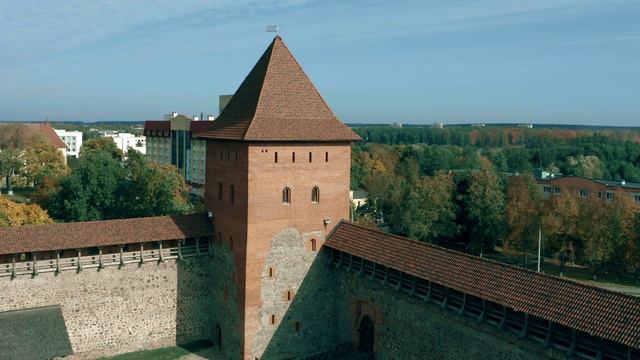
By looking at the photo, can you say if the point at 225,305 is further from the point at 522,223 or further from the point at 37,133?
the point at 37,133

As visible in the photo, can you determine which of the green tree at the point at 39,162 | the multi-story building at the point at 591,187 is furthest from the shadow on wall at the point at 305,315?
the multi-story building at the point at 591,187

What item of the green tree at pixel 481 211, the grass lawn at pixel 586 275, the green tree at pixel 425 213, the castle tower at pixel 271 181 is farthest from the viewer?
the green tree at pixel 481 211

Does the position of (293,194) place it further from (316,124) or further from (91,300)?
(91,300)

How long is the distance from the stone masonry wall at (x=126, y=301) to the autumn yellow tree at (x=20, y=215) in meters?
13.3

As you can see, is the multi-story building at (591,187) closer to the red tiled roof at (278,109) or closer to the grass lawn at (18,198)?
the red tiled roof at (278,109)

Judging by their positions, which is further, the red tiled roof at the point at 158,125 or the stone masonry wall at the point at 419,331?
the red tiled roof at the point at 158,125

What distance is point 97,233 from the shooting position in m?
25.3

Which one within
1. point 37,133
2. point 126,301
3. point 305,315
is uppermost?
point 37,133

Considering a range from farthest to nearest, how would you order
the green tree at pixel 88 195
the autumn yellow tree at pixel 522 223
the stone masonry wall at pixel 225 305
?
the autumn yellow tree at pixel 522 223 → the green tree at pixel 88 195 → the stone masonry wall at pixel 225 305

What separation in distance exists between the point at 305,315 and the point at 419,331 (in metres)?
6.38

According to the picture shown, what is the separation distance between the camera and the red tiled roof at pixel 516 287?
619 inches

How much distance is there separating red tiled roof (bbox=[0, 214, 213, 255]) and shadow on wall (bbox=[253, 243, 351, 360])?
4.72 metres

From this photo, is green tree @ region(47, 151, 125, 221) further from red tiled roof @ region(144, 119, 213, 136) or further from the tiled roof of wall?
the tiled roof of wall

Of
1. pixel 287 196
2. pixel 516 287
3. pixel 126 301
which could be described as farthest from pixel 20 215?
pixel 516 287
